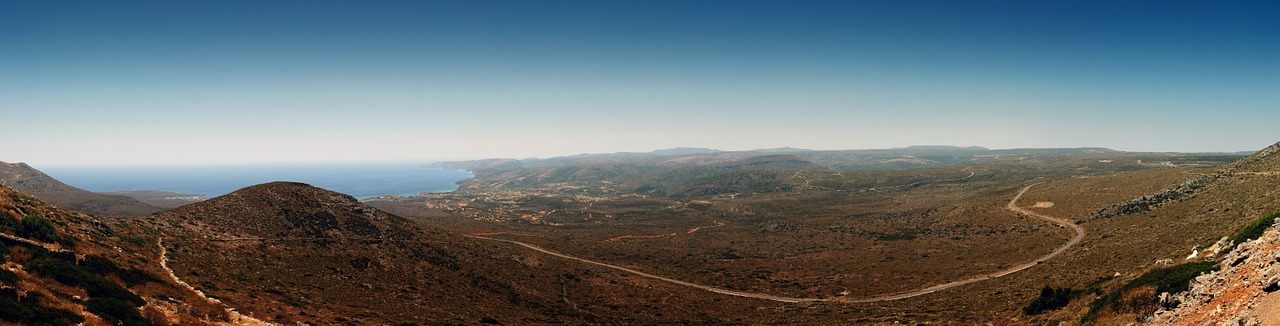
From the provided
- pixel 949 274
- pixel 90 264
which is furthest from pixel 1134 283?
pixel 90 264

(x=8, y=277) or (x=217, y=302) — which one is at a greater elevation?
(x=8, y=277)

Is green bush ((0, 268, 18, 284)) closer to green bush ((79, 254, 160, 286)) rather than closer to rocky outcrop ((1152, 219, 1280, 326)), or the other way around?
green bush ((79, 254, 160, 286))

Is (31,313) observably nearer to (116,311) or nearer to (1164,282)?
(116,311)

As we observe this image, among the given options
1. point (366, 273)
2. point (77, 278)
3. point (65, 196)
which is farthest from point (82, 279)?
point (65, 196)

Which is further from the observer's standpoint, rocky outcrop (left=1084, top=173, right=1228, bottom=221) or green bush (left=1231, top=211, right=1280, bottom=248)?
rocky outcrop (left=1084, top=173, right=1228, bottom=221)

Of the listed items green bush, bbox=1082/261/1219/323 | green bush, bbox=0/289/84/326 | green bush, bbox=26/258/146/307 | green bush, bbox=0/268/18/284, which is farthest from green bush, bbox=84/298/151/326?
green bush, bbox=1082/261/1219/323

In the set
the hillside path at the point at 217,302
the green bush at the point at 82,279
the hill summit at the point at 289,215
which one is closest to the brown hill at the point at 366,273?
the hill summit at the point at 289,215

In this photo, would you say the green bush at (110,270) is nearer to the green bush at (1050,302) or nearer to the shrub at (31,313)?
the shrub at (31,313)
